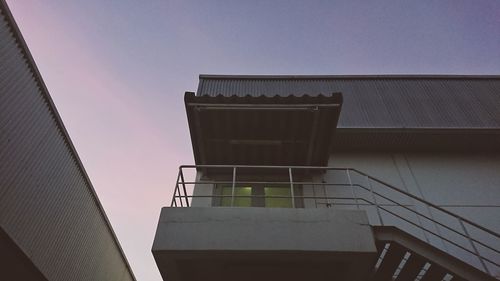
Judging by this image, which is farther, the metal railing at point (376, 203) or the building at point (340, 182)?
the metal railing at point (376, 203)

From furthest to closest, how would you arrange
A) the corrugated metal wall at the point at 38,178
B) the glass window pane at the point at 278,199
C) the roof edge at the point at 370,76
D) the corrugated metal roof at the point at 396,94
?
the roof edge at the point at 370,76 < the corrugated metal roof at the point at 396,94 < the glass window pane at the point at 278,199 < the corrugated metal wall at the point at 38,178

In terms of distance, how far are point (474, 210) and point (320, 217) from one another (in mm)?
5165

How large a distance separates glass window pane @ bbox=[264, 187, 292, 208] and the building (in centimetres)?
4

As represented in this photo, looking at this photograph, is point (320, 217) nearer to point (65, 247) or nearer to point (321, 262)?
point (321, 262)

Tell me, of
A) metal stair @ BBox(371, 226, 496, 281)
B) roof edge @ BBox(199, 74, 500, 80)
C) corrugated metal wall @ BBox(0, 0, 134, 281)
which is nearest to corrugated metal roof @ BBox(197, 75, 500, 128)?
roof edge @ BBox(199, 74, 500, 80)

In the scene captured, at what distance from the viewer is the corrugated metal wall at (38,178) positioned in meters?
6.93

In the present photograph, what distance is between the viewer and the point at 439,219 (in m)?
6.81

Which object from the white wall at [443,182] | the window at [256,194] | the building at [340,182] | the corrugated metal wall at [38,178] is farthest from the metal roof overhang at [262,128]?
the corrugated metal wall at [38,178]

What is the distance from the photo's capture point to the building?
429 centimetres

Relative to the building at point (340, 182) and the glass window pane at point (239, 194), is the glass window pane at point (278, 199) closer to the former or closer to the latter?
the building at point (340, 182)

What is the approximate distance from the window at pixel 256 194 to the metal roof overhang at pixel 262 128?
74 centimetres

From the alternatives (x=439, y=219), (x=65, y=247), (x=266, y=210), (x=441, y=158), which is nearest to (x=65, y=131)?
(x=65, y=247)

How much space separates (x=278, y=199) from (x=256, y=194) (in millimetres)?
589

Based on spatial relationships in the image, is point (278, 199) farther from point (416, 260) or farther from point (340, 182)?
point (416, 260)
